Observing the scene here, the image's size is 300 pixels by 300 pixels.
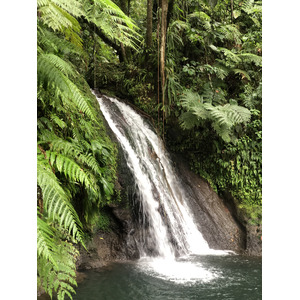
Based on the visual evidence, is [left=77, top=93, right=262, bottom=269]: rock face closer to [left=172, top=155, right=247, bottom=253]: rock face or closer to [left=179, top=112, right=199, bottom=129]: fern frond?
[left=172, top=155, right=247, bottom=253]: rock face

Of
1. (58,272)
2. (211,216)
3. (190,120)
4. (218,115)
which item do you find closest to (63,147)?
(58,272)

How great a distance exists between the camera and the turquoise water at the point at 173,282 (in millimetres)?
3219

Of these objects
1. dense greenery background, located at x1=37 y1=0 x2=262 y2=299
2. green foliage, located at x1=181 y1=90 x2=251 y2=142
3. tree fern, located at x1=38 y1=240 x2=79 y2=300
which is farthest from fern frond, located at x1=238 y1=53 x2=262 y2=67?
tree fern, located at x1=38 y1=240 x2=79 y2=300

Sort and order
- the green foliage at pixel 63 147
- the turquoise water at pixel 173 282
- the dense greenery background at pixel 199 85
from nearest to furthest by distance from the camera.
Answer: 1. the green foliage at pixel 63 147
2. the turquoise water at pixel 173 282
3. the dense greenery background at pixel 199 85

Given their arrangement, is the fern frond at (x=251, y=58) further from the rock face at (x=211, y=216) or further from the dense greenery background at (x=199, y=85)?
the rock face at (x=211, y=216)

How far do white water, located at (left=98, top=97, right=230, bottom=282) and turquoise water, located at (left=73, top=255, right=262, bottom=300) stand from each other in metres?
0.03

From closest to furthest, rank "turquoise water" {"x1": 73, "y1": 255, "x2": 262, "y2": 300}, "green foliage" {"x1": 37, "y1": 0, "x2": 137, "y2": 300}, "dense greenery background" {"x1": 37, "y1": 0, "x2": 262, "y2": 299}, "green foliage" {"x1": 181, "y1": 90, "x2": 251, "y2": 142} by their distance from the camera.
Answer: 1. "green foliage" {"x1": 37, "y1": 0, "x2": 137, "y2": 300}
2. "turquoise water" {"x1": 73, "y1": 255, "x2": 262, "y2": 300}
3. "green foliage" {"x1": 181, "y1": 90, "x2": 251, "y2": 142}
4. "dense greenery background" {"x1": 37, "y1": 0, "x2": 262, "y2": 299}

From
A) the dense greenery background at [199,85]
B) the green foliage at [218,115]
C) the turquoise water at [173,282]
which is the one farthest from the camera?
the dense greenery background at [199,85]

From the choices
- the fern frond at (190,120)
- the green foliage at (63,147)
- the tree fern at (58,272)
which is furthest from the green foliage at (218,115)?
the tree fern at (58,272)

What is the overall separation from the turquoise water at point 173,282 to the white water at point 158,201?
32 mm

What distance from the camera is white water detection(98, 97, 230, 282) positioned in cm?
420

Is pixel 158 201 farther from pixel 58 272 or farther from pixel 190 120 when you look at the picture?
pixel 58 272

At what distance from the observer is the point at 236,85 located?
716cm

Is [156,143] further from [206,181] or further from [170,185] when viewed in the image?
[206,181]
